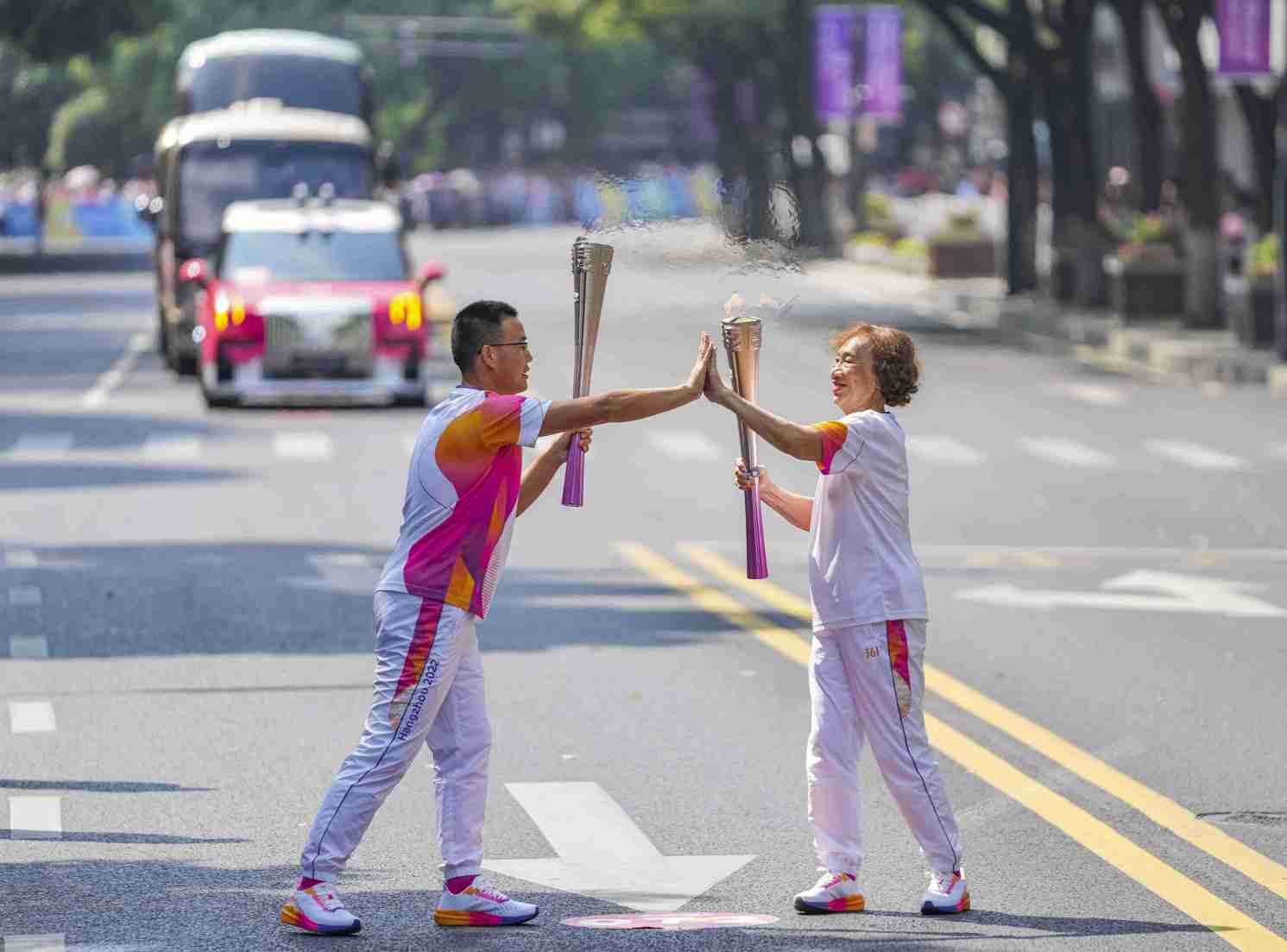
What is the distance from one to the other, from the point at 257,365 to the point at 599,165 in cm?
2075

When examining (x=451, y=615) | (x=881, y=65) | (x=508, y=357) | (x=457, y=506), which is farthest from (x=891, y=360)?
(x=881, y=65)

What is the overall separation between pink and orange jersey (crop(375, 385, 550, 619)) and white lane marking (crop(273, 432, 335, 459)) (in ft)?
54.1

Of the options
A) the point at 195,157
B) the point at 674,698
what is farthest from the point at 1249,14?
the point at 674,698

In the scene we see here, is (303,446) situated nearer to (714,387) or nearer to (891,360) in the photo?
(891,360)

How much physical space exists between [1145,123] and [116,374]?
18.0 meters

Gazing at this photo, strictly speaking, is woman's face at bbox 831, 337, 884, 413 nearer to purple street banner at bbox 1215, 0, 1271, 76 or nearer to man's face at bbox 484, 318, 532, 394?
man's face at bbox 484, 318, 532, 394

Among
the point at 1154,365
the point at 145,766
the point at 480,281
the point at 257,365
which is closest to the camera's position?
the point at 145,766

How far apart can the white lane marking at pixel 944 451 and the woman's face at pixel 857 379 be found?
15841 millimetres

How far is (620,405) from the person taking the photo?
7461 mm

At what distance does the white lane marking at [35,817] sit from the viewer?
29.8 feet

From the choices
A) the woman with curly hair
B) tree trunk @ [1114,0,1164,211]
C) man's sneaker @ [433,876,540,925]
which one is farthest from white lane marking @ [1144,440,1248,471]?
tree trunk @ [1114,0,1164,211]

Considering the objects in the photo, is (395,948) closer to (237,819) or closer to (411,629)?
(411,629)

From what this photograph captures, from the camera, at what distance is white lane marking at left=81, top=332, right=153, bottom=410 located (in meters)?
30.6

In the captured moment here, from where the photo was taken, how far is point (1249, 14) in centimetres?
3909
